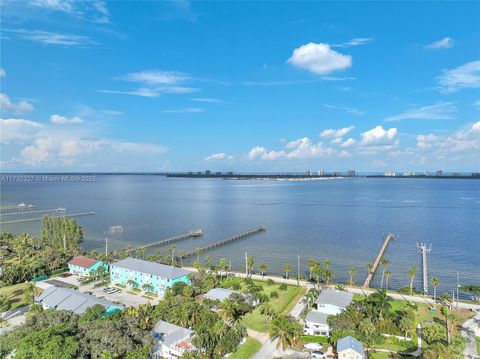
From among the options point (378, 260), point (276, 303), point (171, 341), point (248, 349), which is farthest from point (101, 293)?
point (378, 260)

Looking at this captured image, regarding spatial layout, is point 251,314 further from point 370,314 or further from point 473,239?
point 473,239

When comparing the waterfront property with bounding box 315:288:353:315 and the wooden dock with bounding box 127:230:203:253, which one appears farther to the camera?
the wooden dock with bounding box 127:230:203:253

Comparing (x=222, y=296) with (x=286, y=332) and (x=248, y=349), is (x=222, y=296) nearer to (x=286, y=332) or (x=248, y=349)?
(x=248, y=349)

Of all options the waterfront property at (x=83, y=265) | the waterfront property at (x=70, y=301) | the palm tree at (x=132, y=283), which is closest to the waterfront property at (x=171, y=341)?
the waterfront property at (x=70, y=301)

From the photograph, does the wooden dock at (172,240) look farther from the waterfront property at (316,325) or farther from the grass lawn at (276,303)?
the waterfront property at (316,325)

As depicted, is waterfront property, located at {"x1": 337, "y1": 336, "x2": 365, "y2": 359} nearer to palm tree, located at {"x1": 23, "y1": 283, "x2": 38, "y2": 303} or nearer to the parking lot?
the parking lot

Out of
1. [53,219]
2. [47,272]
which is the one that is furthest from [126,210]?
[47,272]

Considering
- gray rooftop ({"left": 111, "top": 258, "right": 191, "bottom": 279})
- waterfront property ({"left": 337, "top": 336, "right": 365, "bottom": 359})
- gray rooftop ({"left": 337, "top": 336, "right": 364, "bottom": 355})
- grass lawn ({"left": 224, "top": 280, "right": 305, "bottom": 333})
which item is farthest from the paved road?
gray rooftop ({"left": 111, "top": 258, "right": 191, "bottom": 279})
